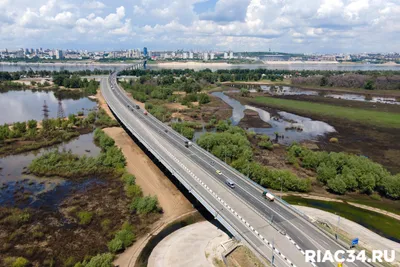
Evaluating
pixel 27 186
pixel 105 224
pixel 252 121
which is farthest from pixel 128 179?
pixel 252 121

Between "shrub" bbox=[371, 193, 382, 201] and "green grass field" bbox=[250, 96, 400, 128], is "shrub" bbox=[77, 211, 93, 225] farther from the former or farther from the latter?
"green grass field" bbox=[250, 96, 400, 128]

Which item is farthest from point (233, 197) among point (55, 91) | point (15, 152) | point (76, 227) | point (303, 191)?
point (55, 91)

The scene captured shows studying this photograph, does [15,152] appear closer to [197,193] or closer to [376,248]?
[197,193]

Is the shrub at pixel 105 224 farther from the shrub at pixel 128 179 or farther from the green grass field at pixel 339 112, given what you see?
the green grass field at pixel 339 112

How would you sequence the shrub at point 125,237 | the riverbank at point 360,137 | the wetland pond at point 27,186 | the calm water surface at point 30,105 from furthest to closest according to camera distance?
the calm water surface at point 30,105 < the riverbank at point 360,137 < the wetland pond at point 27,186 < the shrub at point 125,237

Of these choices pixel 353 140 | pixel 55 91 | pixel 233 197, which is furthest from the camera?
pixel 55 91

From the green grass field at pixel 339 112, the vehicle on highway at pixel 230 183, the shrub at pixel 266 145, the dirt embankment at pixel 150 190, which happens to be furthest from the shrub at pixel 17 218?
the green grass field at pixel 339 112
